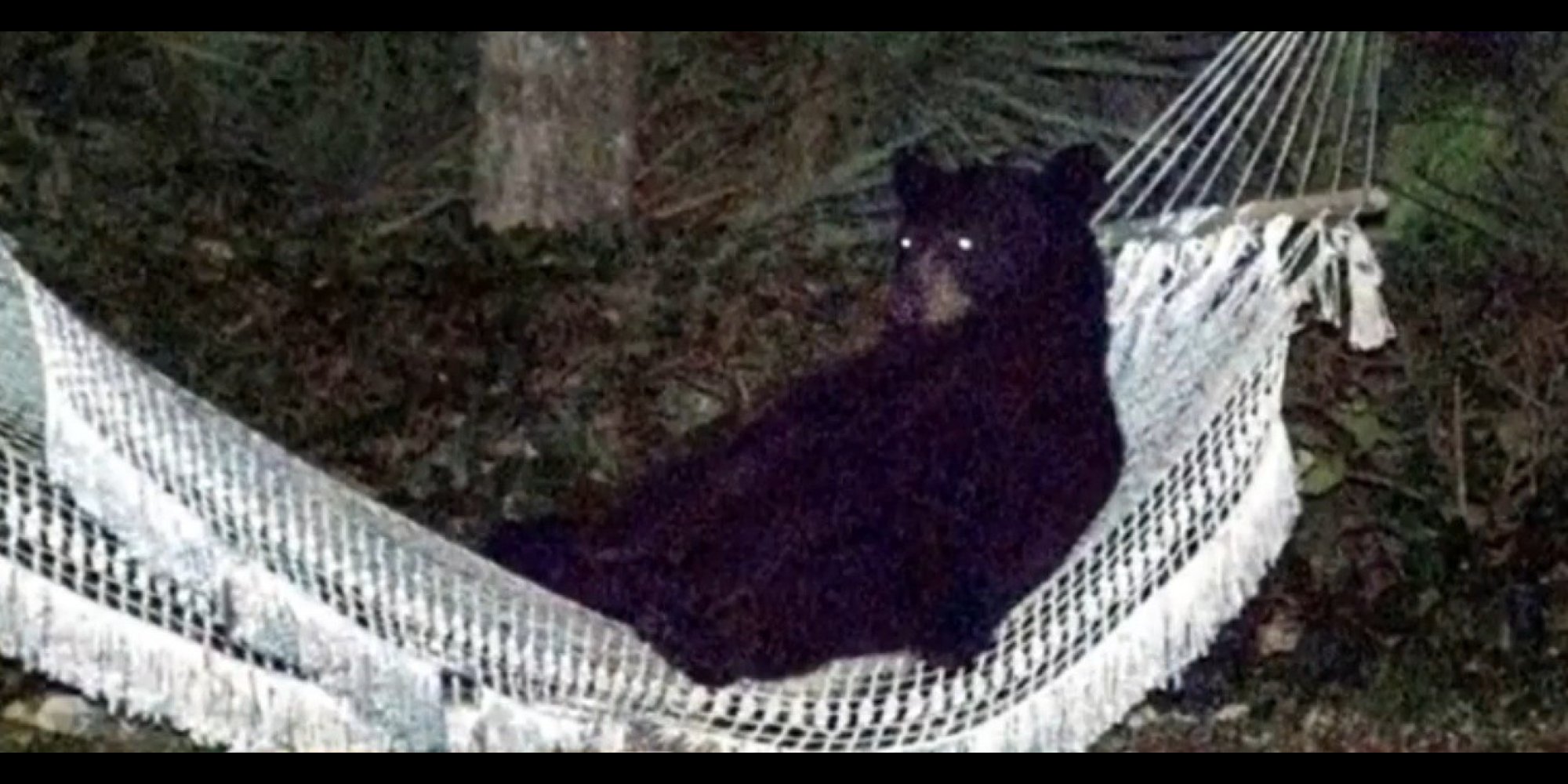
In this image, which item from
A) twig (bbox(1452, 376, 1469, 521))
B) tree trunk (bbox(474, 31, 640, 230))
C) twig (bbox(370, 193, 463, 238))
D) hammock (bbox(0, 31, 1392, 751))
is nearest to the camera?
hammock (bbox(0, 31, 1392, 751))

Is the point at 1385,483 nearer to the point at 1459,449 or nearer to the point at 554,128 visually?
the point at 1459,449

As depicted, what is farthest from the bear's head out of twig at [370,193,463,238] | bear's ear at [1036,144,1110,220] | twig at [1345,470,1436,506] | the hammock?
twig at [370,193,463,238]

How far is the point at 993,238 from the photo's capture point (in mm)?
3039

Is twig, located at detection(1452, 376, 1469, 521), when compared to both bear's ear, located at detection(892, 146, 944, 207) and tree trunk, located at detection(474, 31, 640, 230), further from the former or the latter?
tree trunk, located at detection(474, 31, 640, 230)

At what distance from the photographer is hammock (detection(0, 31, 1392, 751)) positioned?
9.10ft

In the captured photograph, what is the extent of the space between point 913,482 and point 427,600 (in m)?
0.42

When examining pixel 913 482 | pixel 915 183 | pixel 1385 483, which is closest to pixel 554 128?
pixel 1385 483

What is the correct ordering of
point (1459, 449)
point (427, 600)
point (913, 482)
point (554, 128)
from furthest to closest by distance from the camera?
point (554, 128)
point (1459, 449)
point (913, 482)
point (427, 600)

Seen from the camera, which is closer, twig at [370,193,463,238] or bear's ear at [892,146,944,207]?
bear's ear at [892,146,944,207]

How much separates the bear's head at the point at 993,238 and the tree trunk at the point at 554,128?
56.8 inches
